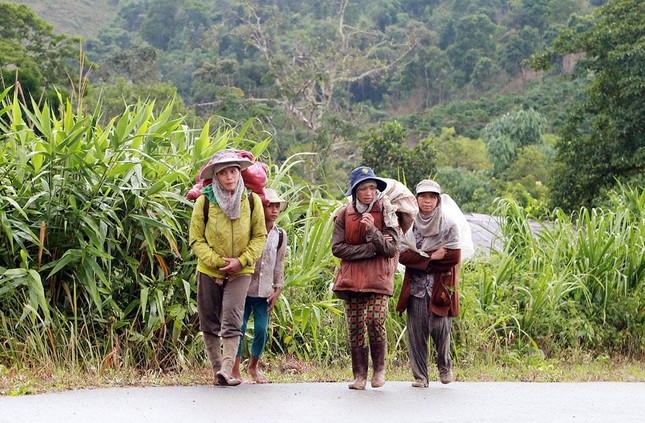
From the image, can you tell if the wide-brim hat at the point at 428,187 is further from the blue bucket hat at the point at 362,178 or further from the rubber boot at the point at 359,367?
the rubber boot at the point at 359,367

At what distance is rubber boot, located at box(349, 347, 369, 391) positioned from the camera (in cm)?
771

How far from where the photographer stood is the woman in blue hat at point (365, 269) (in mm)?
7715

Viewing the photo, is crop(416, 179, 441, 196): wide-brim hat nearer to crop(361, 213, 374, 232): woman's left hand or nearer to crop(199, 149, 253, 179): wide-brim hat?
crop(361, 213, 374, 232): woman's left hand

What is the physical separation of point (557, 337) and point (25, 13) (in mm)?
31810

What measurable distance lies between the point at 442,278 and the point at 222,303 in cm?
176

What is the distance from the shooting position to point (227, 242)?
24.5 feet

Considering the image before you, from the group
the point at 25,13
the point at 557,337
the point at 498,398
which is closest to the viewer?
the point at 498,398

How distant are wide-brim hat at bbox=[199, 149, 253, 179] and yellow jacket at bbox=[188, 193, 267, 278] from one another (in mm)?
176

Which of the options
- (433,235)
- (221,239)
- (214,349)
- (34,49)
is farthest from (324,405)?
(34,49)

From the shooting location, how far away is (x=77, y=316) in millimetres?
8500

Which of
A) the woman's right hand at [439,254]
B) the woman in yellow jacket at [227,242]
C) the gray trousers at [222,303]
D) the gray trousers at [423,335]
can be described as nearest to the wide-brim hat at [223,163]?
the woman in yellow jacket at [227,242]

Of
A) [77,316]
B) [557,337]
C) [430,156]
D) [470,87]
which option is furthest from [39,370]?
[470,87]

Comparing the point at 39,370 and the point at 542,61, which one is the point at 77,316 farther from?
the point at 542,61

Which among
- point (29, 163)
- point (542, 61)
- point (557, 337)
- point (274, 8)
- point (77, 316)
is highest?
point (274, 8)
